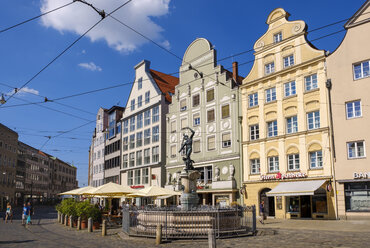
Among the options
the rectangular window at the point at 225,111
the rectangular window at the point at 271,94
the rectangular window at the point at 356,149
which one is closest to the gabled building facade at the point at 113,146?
the rectangular window at the point at 225,111

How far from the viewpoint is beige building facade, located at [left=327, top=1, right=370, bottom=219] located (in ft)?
85.7

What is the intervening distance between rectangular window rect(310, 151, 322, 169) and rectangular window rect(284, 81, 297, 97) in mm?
5375

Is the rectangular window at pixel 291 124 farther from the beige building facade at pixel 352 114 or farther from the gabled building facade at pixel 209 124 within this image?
the gabled building facade at pixel 209 124

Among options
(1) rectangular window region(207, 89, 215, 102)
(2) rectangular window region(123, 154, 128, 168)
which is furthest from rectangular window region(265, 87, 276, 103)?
(2) rectangular window region(123, 154, 128, 168)

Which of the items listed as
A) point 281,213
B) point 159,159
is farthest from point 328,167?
point 159,159

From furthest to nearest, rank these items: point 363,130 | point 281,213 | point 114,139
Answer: point 114,139 < point 281,213 < point 363,130

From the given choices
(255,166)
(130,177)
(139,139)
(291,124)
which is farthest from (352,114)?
(130,177)

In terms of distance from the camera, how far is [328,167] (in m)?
27.9

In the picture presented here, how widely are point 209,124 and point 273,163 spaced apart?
913 cm

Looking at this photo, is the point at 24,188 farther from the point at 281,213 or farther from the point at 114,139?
the point at 281,213

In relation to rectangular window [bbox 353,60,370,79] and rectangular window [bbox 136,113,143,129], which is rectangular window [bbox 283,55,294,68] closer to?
rectangular window [bbox 353,60,370,79]

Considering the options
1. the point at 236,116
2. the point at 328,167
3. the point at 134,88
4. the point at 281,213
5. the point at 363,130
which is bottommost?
the point at 281,213

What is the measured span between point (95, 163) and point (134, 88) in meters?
21.0

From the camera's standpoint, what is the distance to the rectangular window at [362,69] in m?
27.0
